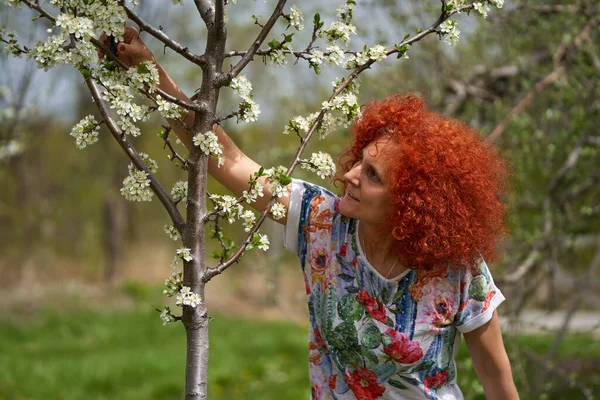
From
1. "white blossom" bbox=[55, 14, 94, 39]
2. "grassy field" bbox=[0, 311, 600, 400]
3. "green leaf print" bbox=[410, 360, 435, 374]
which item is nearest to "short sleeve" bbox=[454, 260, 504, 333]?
"green leaf print" bbox=[410, 360, 435, 374]

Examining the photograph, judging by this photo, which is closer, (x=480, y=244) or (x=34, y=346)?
(x=480, y=244)

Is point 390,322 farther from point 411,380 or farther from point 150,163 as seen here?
point 150,163

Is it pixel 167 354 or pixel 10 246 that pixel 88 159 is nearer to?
pixel 10 246

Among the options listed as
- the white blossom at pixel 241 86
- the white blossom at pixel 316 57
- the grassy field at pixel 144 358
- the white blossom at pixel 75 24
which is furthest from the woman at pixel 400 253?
the grassy field at pixel 144 358

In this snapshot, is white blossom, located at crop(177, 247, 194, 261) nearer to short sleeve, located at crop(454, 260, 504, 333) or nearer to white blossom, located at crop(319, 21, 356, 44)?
white blossom, located at crop(319, 21, 356, 44)

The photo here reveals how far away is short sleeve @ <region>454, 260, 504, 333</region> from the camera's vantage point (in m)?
1.99

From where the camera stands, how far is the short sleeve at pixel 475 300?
6.54 feet

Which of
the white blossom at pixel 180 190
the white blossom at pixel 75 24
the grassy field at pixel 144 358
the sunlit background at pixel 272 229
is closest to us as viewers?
the white blossom at pixel 75 24

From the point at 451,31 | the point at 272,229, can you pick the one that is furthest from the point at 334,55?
the point at 272,229

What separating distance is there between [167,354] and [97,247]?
5.49 metres

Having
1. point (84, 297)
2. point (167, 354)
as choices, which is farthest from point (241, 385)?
point (84, 297)

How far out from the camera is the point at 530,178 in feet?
13.9

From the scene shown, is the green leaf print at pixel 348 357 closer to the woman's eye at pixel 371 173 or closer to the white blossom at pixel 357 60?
the woman's eye at pixel 371 173

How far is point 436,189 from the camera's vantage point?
1.90 m
